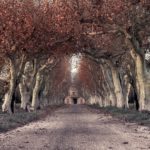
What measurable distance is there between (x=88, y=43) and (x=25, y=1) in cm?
795

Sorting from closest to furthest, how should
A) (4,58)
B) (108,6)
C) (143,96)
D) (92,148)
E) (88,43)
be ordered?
(92,148), (108,6), (143,96), (4,58), (88,43)

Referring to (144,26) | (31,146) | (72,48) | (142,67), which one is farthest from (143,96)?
(31,146)

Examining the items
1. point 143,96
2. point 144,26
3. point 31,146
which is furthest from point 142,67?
point 31,146

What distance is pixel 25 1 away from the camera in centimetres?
3388

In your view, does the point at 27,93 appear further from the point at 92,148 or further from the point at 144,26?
the point at 92,148

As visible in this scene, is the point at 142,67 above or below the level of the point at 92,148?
above

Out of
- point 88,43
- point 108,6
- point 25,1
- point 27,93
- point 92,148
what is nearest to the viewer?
point 92,148

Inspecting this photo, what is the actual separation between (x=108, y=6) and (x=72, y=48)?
1257cm

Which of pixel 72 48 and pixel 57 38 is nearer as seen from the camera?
pixel 57 38

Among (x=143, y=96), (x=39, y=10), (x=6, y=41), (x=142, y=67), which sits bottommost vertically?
(x=143, y=96)

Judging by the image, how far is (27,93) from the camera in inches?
1967

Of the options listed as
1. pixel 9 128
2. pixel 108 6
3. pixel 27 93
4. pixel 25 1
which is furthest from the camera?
pixel 27 93

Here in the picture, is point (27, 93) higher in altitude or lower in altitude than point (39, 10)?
lower

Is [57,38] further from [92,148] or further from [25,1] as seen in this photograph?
[92,148]
